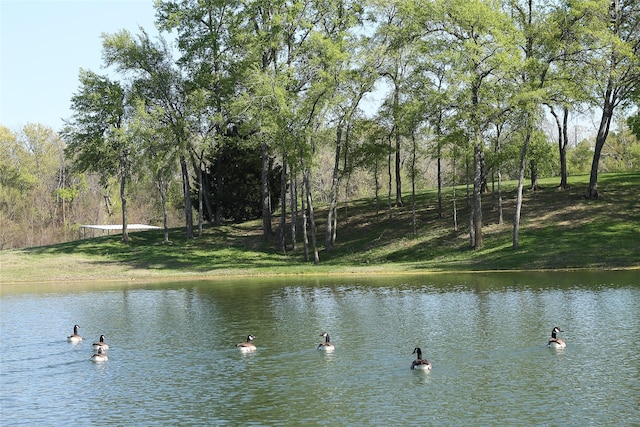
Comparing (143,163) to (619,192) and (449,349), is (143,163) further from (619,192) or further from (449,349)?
(449,349)

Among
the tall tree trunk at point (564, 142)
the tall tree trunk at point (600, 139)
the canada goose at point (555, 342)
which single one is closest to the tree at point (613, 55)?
the tall tree trunk at point (600, 139)

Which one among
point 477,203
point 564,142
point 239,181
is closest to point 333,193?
point 477,203

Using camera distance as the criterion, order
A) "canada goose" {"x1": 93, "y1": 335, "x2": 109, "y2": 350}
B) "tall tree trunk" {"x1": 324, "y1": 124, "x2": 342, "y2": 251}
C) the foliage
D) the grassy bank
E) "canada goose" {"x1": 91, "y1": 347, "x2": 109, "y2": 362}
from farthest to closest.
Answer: the foliage, "tall tree trunk" {"x1": 324, "y1": 124, "x2": 342, "y2": 251}, the grassy bank, "canada goose" {"x1": 93, "y1": 335, "x2": 109, "y2": 350}, "canada goose" {"x1": 91, "y1": 347, "x2": 109, "y2": 362}

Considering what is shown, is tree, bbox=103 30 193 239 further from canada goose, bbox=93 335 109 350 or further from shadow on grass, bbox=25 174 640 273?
canada goose, bbox=93 335 109 350

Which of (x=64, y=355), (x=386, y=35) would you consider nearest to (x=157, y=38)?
(x=386, y=35)

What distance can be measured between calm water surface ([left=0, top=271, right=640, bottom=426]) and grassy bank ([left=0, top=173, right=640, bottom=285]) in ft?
35.3

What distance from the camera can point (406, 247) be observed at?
65188 millimetres

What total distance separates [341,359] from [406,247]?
39.6 metres

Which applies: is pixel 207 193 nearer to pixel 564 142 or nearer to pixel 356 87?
pixel 356 87

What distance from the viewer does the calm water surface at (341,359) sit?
20.1m

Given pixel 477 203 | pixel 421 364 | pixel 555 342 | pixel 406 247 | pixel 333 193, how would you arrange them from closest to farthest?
pixel 421 364, pixel 555 342, pixel 477 203, pixel 406 247, pixel 333 193

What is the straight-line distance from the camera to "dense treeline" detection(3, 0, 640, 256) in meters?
57.6

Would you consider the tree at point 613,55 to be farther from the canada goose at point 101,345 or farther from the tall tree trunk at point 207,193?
the canada goose at point 101,345

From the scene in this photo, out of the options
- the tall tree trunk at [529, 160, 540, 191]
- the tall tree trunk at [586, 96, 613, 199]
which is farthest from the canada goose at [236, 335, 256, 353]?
the tall tree trunk at [586, 96, 613, 199]
